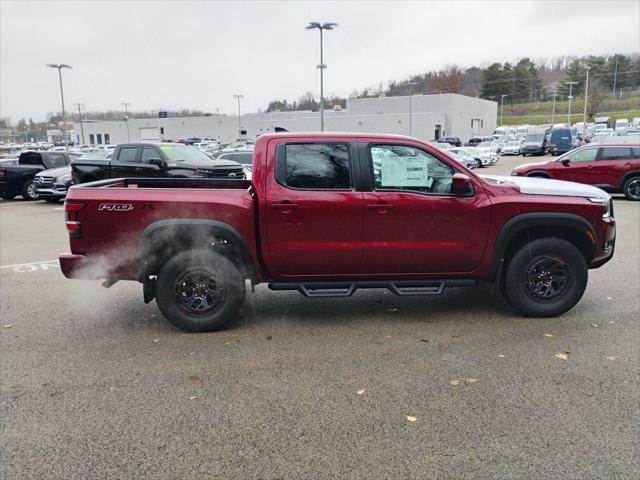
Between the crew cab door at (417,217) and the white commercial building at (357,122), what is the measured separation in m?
59.5

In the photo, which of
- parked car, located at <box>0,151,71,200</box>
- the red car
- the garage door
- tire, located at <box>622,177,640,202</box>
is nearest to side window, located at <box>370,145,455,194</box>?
the red car

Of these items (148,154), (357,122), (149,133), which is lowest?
(148,154)

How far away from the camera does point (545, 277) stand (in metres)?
5.56

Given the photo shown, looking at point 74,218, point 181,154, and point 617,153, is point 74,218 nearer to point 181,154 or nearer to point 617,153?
point 181,154

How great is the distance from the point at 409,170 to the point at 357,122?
7233 cm

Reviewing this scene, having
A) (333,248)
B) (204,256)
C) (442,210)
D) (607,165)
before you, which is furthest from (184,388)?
(607,165)

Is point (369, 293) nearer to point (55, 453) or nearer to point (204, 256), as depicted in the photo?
point (204, 256)

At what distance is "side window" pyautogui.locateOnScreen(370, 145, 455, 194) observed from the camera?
17.3 feet

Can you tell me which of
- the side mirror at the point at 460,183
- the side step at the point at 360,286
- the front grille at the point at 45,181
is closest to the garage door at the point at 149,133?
the front grille at the point at 45,181

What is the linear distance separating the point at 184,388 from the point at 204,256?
1.40 metres

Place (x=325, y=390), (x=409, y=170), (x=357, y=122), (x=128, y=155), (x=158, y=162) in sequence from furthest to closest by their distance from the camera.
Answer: (x=357, y=122), (x=128, y=155), (x=158, y=162), (x=409, y=170), (x=325, y=390)

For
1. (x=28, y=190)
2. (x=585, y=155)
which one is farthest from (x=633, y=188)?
(x=28, y=190)

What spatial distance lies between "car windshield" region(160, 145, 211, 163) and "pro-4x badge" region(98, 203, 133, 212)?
1098 centimetres

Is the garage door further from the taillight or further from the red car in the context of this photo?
the taillight
